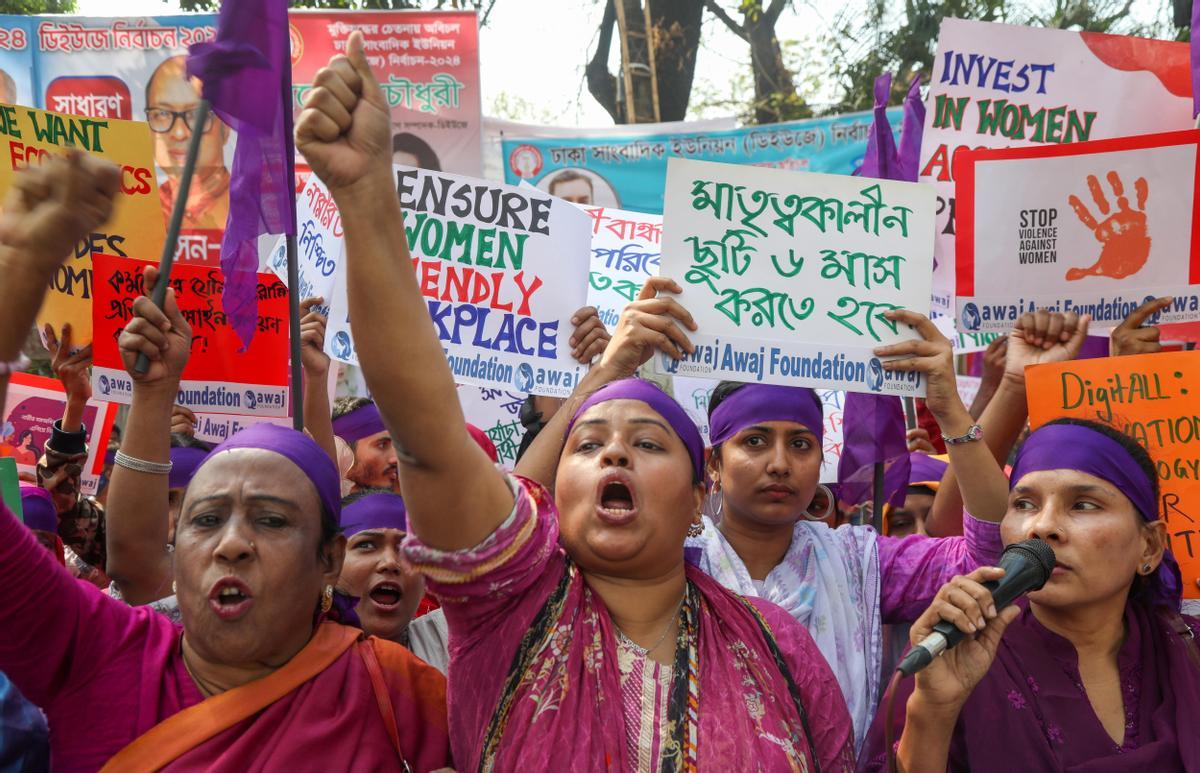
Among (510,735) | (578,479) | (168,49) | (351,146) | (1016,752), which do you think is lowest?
(1016,752)

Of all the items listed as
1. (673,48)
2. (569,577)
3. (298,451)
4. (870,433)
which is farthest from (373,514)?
(673,48)

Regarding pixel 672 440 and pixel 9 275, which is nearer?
pixel 9 275

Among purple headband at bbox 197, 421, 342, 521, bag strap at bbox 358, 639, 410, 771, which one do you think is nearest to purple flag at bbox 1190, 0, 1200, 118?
purple headband at bbox 197, 421, 342, 521

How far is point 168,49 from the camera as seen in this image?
789cm

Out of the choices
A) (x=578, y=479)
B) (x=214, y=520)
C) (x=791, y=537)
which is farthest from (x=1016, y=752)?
(x=214, y=520)

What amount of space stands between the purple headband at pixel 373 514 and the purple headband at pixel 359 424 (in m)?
0.86

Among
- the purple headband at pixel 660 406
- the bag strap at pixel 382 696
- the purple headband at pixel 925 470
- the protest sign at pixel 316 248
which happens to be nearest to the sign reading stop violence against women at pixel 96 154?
the protest sign at pixel 316 248

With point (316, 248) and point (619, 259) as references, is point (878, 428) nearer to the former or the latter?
point (619, 259)

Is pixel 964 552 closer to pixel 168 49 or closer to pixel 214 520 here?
pixel 214 520

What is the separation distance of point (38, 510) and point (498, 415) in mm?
2388

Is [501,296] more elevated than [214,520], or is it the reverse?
[501,296]

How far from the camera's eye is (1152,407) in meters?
3.49

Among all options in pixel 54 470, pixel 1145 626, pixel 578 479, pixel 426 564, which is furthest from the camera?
pixel 54 470

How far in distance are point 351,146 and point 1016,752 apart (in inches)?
77.4
